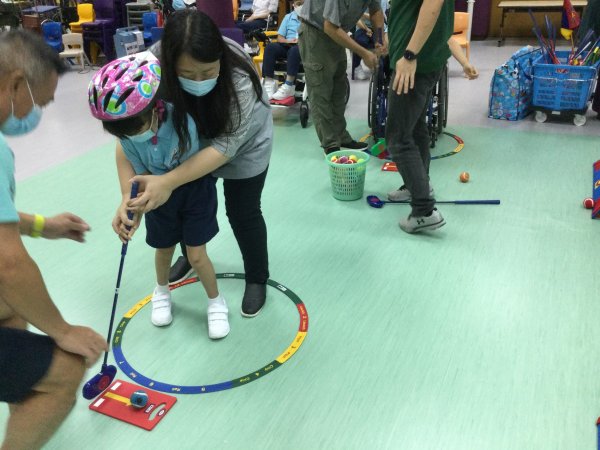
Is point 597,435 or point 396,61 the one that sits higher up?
point 396,61

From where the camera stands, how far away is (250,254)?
2.17m

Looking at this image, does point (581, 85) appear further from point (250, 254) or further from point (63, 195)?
point (63, 195)

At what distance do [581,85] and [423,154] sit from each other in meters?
1.95

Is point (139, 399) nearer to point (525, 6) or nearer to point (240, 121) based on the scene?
point (240, 121)

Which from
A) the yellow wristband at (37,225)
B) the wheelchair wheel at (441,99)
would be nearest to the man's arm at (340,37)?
the wheelchair wheel at (441,99)

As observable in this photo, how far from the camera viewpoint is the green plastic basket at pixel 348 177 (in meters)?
2.97

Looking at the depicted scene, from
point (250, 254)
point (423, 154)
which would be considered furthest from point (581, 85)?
point (250, 254)

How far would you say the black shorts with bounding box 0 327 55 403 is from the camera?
1.12 meters

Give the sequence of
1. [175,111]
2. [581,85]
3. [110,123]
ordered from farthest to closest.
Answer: [581,85], [175,111], [110,123]

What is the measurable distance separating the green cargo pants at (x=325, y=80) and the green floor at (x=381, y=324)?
508 mm

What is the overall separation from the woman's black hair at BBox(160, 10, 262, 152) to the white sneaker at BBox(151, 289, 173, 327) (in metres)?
0.73

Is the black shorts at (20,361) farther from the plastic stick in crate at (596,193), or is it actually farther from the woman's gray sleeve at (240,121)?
the plastic stick in crate at (596,193)

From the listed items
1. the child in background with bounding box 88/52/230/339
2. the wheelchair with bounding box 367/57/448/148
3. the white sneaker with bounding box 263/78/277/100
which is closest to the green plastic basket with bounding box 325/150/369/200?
the wheelchair with bounding box 367/57/448/148

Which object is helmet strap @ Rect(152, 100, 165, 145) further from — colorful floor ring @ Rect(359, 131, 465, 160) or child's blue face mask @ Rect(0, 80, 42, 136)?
colorful floor ring @ Rect(359, 131, 465, 160)
